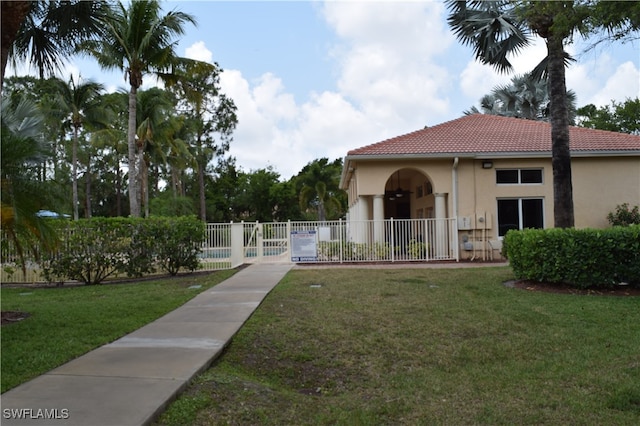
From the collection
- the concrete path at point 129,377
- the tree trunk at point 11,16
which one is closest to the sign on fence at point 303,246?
the concrete path at point 129,377

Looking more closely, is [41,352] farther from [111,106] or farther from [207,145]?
[207,145]

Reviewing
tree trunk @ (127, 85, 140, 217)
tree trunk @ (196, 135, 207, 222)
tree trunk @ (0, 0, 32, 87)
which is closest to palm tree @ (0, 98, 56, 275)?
tree trunk @ (0, 0, 32, 87)

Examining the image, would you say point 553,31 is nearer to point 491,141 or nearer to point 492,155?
point 492,155

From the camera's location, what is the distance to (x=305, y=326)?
717cm

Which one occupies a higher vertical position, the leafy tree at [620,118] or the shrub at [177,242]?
the leafy tree at [620,118]

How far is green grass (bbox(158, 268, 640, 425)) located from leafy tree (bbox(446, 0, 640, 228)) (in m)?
4.01

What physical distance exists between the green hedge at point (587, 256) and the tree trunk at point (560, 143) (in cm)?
175

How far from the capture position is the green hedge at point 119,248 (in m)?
13.1

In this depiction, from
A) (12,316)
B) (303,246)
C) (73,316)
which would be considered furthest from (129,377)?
(303,246)

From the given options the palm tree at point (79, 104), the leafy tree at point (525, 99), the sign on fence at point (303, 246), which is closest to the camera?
the sign on fence at point (303, 246)

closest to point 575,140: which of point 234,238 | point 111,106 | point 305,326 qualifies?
point 234,238

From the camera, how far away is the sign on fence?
17062 millimetres

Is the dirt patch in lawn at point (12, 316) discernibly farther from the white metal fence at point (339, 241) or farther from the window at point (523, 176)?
the window at point (523, 176)

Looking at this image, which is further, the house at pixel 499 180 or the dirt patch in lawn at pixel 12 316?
the house at pixel 499 180
